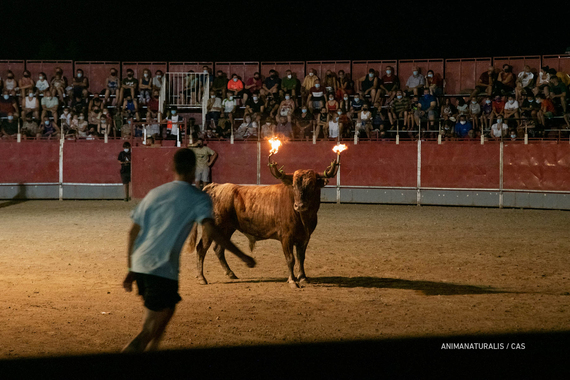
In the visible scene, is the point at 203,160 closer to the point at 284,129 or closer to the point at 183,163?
the point at 284,129

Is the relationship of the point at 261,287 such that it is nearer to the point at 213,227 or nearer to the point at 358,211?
the point at 213,227

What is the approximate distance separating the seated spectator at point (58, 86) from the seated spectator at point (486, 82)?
14513mm

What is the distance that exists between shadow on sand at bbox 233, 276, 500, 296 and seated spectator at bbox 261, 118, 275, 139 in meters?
13.6

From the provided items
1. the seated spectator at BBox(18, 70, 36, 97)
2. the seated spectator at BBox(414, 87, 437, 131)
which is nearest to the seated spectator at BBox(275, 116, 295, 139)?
the seated spectator at BBox(414, 87, 437, 131)

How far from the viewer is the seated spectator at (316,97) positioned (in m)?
24.2

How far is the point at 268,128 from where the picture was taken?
23.1 m

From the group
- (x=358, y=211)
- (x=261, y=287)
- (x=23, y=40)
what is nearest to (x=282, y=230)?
(x=261, y=287)

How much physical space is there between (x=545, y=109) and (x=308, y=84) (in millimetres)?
8021

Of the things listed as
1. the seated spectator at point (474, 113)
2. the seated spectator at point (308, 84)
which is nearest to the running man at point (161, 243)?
the seated spectator at point (474, 113)

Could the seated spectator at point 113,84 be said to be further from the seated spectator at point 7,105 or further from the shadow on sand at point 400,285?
the shadow on sand at point 400,285

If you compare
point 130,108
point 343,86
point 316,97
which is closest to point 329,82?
point 343,86

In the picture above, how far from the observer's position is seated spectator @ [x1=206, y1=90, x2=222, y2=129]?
78.9ft

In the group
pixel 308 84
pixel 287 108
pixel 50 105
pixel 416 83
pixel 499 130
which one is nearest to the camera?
pixel 499 130

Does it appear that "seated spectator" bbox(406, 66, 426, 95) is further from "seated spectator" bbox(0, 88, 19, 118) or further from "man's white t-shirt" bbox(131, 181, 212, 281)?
"man's white t-shirt" bbox(131, 181, 212, 281)
